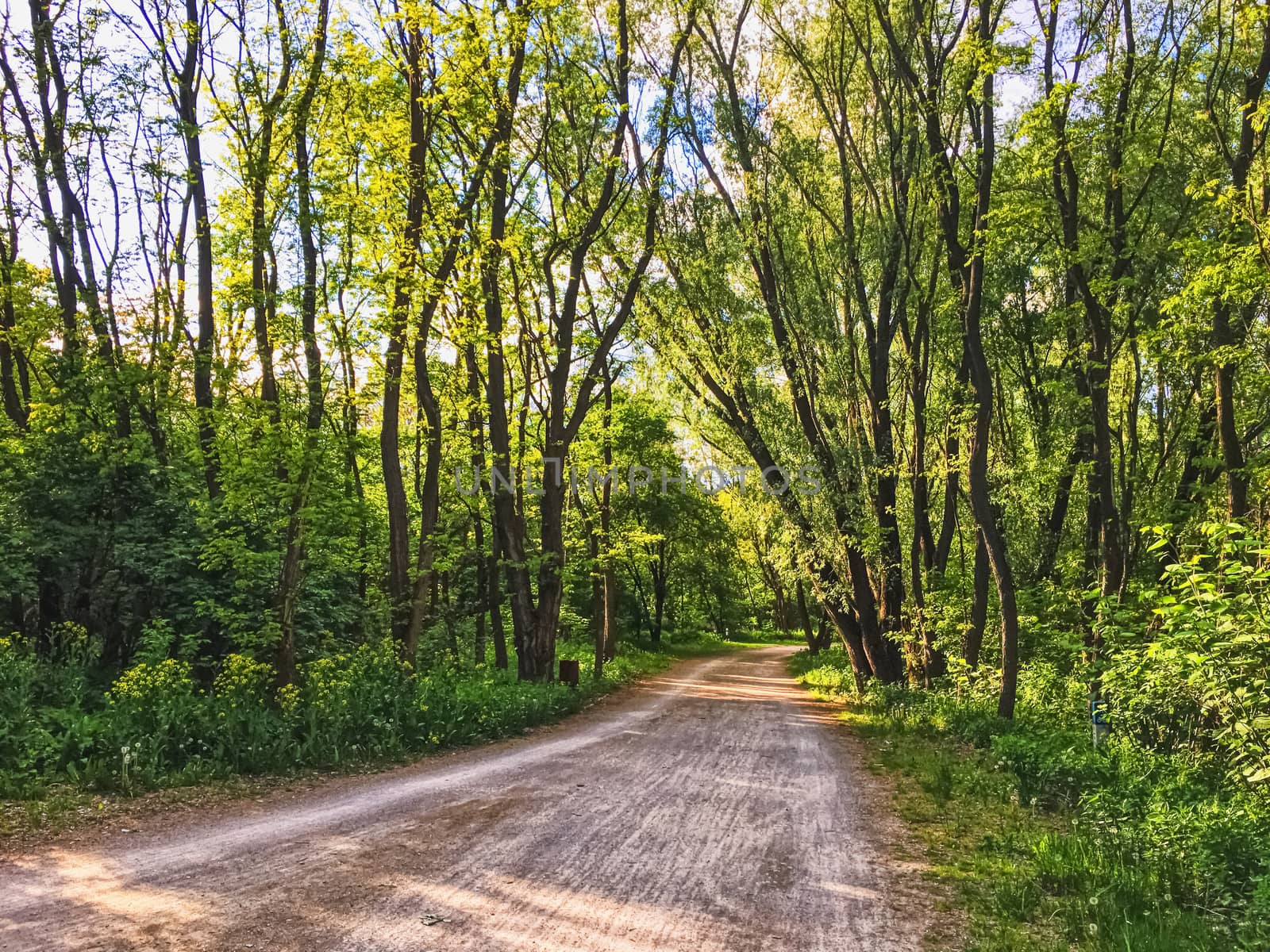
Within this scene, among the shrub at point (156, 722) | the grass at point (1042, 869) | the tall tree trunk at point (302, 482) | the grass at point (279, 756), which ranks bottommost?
the grass at point (1042, 869)

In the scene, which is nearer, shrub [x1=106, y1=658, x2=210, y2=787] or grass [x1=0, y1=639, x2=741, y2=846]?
grass [x1=0, y1=639, x2=741, y2=846]

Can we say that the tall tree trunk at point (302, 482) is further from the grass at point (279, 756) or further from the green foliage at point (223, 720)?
the grass at point (279, 756)

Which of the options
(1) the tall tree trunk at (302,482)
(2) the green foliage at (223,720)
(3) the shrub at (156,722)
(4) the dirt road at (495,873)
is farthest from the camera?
(1) the tall tree trunk at (302,482)

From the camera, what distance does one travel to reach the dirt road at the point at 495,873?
426 cm

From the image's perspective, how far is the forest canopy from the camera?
992cm

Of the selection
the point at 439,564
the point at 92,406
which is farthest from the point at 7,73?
the point at 439,564

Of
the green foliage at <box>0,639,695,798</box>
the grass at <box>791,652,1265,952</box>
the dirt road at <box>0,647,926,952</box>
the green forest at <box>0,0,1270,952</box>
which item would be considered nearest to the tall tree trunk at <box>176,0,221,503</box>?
the green forest at <box>0,0,1270,952</box>

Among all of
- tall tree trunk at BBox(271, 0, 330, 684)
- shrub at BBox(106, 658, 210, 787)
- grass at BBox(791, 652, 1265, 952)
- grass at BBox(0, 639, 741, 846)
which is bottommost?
grass at BBox(791, 652, 1265, 952)

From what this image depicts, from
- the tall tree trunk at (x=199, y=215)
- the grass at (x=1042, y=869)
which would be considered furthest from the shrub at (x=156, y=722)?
the grass at (x=1042, y=869)

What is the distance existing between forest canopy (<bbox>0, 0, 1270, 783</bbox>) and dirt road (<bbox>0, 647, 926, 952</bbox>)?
331cm

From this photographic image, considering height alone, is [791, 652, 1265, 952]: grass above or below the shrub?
below

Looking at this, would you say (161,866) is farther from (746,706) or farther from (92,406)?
(746,706)

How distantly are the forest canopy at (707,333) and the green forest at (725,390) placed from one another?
0.09m

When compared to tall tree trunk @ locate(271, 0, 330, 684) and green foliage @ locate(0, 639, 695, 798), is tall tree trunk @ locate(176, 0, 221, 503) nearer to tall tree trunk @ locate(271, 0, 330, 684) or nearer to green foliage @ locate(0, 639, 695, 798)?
tall tree trunk @ locate(271, 0, 330, 684)
